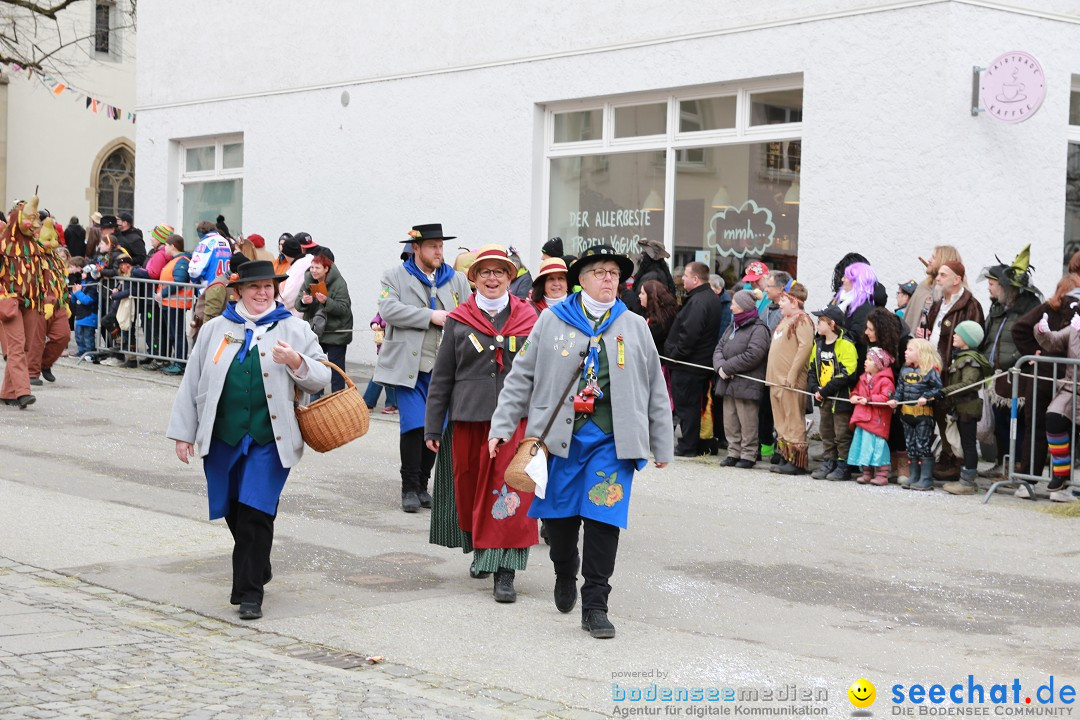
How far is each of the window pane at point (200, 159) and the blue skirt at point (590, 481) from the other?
18.3 metres

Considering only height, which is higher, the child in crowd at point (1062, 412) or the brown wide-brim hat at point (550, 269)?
the brown wide-brim hat at point (550, 269)

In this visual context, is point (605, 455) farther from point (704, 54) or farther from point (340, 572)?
point (704, 54)

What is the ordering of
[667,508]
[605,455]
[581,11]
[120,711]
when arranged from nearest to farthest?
1. [120,711]
2. [605,455]
3. [667,508]
4. [581,11]

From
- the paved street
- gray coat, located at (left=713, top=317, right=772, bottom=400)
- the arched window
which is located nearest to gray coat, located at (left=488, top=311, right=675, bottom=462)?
the paved street

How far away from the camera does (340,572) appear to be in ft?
26.9

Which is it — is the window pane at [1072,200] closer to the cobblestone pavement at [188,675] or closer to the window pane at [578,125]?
the window pane at [578,125]

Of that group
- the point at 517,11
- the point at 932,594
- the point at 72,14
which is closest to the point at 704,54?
the point at 517,11

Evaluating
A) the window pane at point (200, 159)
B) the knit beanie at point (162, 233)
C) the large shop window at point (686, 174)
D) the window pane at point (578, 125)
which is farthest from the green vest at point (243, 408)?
the window pane at point (200, 159)

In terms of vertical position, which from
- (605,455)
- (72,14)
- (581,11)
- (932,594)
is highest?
(72,14)

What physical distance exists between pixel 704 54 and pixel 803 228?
7.82ft

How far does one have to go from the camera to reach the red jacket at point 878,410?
11906 millimetres

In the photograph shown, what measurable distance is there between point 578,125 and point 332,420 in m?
11.1

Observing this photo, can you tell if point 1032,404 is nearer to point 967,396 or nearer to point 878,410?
point 967,396

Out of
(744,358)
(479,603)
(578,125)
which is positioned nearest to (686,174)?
(578,125)
